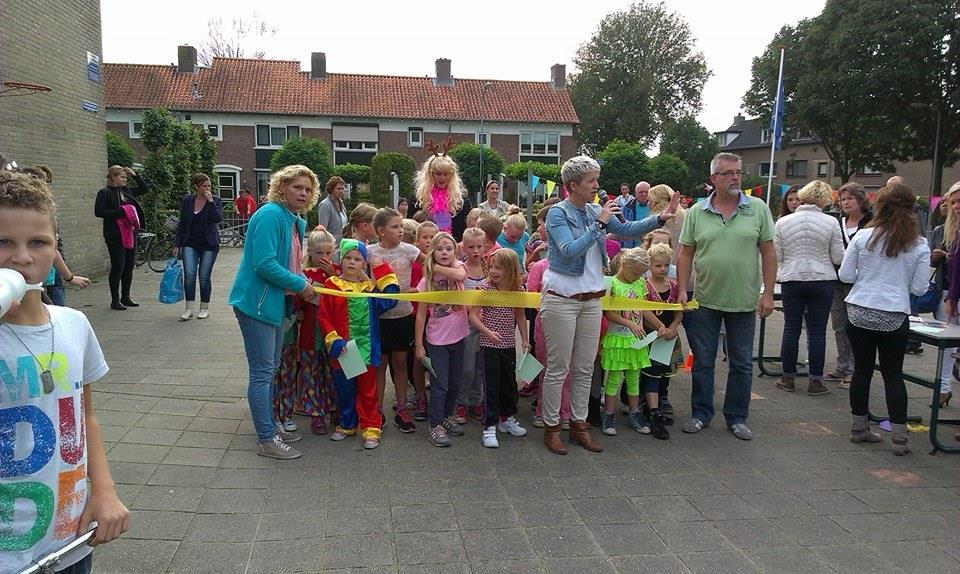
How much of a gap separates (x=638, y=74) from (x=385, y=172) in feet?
117

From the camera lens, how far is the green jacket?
163 inches

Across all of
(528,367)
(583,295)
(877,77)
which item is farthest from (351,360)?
(877,77)

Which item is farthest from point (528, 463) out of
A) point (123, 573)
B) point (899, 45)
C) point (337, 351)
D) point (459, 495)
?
point (899, 45)

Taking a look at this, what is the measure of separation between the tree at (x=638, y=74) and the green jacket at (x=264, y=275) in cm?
5592

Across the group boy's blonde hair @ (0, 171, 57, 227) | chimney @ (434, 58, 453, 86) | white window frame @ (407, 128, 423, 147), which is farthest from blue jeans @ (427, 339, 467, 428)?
chimney @ (434, 58, 453, 86)

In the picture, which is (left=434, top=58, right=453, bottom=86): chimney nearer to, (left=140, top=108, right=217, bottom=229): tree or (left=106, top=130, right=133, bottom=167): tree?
(left=106, top=130, right=133, bottom=167): tree

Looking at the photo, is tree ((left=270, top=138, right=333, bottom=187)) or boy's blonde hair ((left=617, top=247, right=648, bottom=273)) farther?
tree ((left=270, top=138, right=333, bottom=187))

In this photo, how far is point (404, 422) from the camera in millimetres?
4957

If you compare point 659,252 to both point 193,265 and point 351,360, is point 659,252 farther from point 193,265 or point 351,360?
point 193,265

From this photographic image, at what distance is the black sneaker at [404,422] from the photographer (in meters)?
4.94

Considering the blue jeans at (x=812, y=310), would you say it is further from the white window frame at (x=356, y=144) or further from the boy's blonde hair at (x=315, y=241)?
the white window frame at (x=356, y=144)

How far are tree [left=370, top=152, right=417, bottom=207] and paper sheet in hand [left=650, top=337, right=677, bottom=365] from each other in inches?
926

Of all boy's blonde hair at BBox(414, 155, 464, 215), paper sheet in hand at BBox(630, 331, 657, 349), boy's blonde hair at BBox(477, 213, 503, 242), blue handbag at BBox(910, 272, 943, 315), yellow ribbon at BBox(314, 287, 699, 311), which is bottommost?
paper sheet in hand at BBox(630, 331, 657, 349)

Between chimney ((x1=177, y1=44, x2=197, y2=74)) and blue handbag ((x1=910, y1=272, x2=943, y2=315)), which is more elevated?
chimney ((x1=177, y1=44, x2=197, y2=74))
